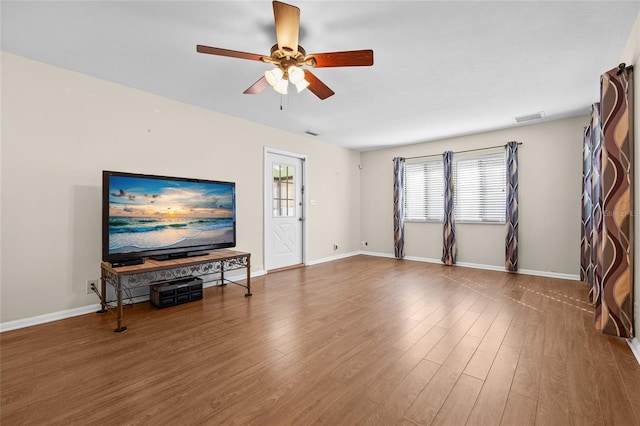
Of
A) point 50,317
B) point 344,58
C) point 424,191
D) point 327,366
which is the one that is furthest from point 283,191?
point 327,366

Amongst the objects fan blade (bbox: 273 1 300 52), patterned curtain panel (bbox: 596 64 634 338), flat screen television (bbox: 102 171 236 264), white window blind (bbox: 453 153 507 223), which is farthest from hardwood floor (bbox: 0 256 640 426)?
fan blade (bbox: 273 1 300 52)

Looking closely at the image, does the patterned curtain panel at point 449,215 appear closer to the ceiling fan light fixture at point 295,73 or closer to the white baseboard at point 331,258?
the white baseboard at point 331,258

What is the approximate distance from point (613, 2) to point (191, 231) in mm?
4379

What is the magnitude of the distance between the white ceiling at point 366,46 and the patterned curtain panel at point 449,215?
168 cm

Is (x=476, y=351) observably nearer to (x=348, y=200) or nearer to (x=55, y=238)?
(x=55, y=238)

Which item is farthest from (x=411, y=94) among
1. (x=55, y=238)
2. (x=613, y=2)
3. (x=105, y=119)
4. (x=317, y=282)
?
(x=55, y=238)

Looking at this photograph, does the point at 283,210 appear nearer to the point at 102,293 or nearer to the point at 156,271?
the point at 156,271

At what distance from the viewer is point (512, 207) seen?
4.85m

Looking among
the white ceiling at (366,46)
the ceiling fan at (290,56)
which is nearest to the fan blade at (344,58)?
the ceiling fan at (290,56)

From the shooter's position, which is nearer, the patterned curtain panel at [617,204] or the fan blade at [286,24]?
the fan blade at [286,24]

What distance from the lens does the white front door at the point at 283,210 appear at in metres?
4.93

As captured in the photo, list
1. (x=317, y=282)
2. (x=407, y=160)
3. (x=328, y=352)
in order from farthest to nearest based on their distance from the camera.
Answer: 1. (x=407, y=160)
2. (x=317, y=282)
3. (x=328, y=352)

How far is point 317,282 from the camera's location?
4320 mm

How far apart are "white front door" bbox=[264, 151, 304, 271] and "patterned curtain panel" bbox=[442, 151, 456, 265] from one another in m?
2.89
